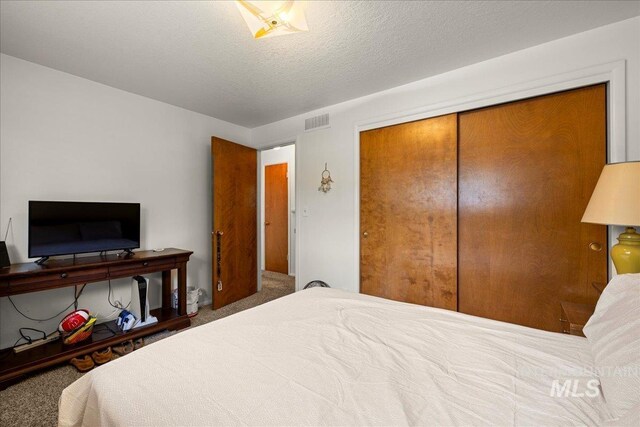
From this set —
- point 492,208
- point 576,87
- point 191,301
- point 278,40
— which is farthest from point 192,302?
point 576,87

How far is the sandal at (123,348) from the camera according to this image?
2168 millimetres

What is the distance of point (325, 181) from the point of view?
3191mm

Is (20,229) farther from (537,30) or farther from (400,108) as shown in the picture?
(537,30)

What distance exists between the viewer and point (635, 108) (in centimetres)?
169

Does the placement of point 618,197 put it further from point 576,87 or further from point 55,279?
point 55,279

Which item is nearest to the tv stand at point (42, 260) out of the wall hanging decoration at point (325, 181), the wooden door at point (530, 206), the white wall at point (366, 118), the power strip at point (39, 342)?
the power strip at point (39, 342)

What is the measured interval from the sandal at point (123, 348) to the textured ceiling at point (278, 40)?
246 cm

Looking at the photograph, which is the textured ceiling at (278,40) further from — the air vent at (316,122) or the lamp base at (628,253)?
the lamp base at (628,253)

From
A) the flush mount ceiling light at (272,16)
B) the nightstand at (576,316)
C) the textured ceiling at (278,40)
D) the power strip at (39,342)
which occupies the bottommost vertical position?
the power strip at (39,342)

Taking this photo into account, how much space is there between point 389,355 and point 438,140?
2094 mm

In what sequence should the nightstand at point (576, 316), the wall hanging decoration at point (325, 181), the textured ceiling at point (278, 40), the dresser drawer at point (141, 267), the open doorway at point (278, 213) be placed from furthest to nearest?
the open doorway at point (278, 213)
the wall hanging decoration at point (325, 181)
the dresser drawer at point (141, 267)
the textured ceiling at point (278, 40)
the nightstand at point (576, 316)

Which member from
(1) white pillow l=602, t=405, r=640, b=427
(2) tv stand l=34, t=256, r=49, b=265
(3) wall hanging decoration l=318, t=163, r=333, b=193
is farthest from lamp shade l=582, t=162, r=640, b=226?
(2) tv stand l=34, t=256, r=49, b=265

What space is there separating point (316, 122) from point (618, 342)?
3.07 m

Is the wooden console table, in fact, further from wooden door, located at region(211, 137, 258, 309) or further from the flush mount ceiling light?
the flush mount ceiling light
